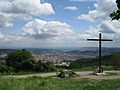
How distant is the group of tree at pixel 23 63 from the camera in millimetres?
43594

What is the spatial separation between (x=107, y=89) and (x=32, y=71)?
97.4ft

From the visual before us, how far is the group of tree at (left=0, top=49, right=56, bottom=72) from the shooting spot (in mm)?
43594

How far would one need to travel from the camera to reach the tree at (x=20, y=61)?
43.6 m

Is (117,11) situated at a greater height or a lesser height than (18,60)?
greater

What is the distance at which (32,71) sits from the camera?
4353 cm

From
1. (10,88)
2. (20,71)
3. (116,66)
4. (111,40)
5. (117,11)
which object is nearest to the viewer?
(10,88)

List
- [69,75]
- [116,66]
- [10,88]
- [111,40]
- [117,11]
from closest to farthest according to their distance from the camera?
[10,88]
[117,11]
[69,75]
[111,40]
[116,66]

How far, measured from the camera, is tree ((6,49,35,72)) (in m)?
43.6

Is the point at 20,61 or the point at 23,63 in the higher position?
the point at 20,61

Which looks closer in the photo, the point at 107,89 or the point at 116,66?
the point at 107,89

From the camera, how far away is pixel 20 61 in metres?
43.9

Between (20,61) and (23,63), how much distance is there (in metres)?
0.50

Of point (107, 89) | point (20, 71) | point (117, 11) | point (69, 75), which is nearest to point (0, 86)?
point (117, 11)

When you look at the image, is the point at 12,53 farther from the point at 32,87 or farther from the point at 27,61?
the point at 32,87
